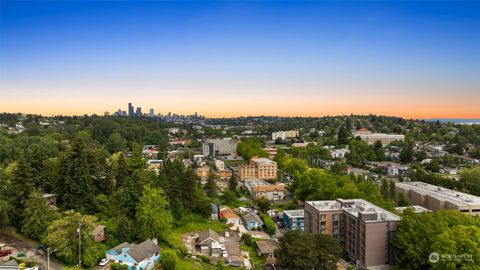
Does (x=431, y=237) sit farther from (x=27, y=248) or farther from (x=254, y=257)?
(x=27, y=248)

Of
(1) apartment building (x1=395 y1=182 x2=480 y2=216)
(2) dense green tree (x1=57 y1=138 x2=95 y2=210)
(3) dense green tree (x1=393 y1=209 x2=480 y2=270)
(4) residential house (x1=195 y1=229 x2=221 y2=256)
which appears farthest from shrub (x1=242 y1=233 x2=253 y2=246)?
(1) apartment building (x1=395 y1=182 x2=480 y2=216)

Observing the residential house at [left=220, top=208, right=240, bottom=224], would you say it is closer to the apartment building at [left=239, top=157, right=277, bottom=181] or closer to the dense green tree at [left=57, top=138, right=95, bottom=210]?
the dense green tree at [left=57, top=138, right=95, bottom=210]

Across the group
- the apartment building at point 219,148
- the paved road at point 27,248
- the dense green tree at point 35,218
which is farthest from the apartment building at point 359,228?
the apartment building at point 219,148

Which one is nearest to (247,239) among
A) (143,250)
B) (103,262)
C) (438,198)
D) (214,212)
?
(214,212)

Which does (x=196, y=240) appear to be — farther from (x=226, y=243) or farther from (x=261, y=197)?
(x=261, y=197)

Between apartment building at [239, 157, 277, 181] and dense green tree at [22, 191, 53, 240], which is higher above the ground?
dense green tree at [22, 191, 53, 240]

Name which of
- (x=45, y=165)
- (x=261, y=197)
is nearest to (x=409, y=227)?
(x=261, y=197)

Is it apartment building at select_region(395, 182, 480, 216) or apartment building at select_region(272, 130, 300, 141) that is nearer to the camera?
apartment building at select_region(395, 182, 480, 216)
